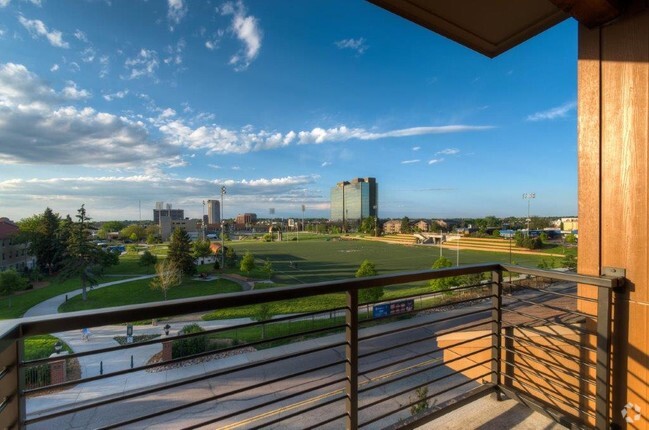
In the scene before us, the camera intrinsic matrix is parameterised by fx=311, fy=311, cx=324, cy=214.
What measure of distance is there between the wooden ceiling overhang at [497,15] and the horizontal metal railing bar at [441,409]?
1.91 meters

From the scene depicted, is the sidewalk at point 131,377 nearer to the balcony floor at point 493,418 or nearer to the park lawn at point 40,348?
the park lawn at point 40,348

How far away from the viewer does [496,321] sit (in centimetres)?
174

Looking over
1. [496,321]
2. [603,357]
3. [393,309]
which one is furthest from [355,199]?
[603,357]

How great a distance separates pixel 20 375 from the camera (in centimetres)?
74

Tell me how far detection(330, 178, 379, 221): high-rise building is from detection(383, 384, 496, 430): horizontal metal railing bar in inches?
2459

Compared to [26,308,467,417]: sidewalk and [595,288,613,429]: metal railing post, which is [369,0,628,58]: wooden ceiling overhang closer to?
[595,288,613,429]: metal railing post

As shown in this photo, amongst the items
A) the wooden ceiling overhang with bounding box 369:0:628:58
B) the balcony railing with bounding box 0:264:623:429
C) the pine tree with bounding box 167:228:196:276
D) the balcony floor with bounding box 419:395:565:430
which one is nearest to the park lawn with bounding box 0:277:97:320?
the pine tree with bounding box 167:228:196:276

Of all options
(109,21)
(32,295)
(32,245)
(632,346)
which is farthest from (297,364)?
(32,245)

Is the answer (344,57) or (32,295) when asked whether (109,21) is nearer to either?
(344,57)

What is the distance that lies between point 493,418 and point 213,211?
51.4 meters

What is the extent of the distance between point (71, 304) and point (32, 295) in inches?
187

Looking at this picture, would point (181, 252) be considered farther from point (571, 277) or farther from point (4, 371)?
point (571, 277)

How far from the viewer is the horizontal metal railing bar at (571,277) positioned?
52.7 inches

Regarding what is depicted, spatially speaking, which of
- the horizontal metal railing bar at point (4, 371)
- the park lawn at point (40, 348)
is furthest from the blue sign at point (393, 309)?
the park lawn at point (40, 348)
